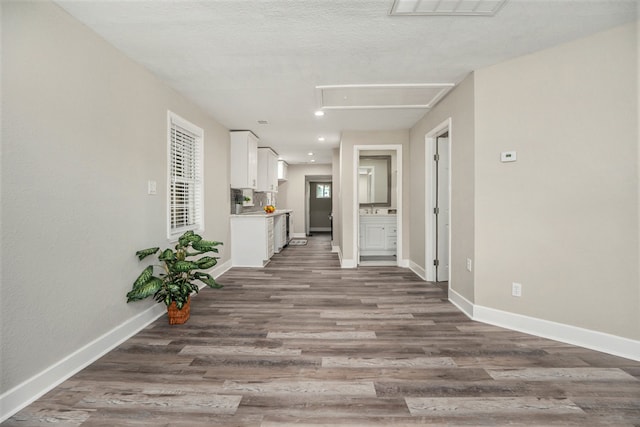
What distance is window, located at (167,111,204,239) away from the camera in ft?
11.0

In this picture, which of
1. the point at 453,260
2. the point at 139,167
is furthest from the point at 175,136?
the point at 453,260

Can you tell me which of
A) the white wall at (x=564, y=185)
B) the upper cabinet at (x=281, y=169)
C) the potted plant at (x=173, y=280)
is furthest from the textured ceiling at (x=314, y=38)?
the upper cabinet at (x=281, y=169)

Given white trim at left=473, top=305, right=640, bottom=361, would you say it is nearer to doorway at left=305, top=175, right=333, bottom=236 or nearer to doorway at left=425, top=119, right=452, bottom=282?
doorway at left=425, top=119, right=452, bottom=282

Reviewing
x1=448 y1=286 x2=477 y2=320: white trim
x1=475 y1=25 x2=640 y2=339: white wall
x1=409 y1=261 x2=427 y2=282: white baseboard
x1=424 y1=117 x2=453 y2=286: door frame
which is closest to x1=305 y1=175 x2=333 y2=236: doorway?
x1=409 y1=261 x2=427 y2=282: white baseboard

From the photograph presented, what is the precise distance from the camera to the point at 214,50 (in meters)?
2.41

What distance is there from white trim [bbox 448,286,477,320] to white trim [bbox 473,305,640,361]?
0.21ft

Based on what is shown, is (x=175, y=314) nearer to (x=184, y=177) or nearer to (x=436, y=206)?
(x=184, y=177)

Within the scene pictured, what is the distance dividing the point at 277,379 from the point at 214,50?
2.59m

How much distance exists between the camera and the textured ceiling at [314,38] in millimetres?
1930

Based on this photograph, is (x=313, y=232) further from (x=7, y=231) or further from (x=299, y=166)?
(x=7, y=231)

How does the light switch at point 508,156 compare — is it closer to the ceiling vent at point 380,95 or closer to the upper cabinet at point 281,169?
the ceiling vent at point 380,95

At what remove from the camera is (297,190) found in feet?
33.0

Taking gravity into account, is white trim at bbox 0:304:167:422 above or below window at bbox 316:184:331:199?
below

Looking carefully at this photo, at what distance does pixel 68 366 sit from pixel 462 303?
3445mm
